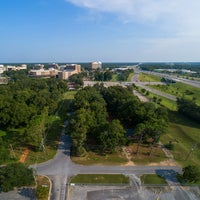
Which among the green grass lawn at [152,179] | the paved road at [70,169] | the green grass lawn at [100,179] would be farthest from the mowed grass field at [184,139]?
the green grass lawn at [100,179]

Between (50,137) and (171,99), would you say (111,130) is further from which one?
(171,99)

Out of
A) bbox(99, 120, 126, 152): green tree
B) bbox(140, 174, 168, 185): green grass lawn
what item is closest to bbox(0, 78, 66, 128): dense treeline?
bbox(99, 120, 126, 152): green tree

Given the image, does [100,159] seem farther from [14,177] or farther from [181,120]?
[181,120]

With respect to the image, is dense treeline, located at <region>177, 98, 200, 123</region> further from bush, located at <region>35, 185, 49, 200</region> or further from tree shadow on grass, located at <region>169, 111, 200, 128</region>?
bush, located at <region>35, 185, 49, 200</region>

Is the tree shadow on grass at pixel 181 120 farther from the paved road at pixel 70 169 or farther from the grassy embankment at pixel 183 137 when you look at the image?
the paved road at pixel 70 169

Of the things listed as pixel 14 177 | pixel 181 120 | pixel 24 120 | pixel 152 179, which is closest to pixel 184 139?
pixel 181 120
